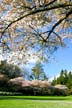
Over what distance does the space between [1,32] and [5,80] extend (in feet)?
152

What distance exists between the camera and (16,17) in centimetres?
1091

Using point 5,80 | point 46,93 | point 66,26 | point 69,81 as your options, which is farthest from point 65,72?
point 66,26

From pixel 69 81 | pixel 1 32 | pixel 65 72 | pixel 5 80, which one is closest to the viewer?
pixel 1 32

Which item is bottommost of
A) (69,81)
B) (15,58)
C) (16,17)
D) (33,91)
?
(15,58)

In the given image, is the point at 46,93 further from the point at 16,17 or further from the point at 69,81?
the point at 16,17

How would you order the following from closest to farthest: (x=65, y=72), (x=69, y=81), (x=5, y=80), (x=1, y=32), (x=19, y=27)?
(x=1, y=32) → (x=19, y=27) → (x=5, y=80) → (x=69, y=81) → (x=65, y=72)

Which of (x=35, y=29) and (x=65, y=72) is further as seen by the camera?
(x=65, y=72)

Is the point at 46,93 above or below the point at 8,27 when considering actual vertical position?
above

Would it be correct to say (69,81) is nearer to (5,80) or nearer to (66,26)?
(5,80)

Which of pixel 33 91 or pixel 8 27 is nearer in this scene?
pixel 8 27

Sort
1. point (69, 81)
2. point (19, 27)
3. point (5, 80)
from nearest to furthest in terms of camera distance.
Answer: point (19, 27), point (5, 80), point (69, 81)

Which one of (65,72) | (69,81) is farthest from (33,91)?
(65,72)

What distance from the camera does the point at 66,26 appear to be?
492 inches

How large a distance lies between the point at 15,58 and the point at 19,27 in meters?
1.32
